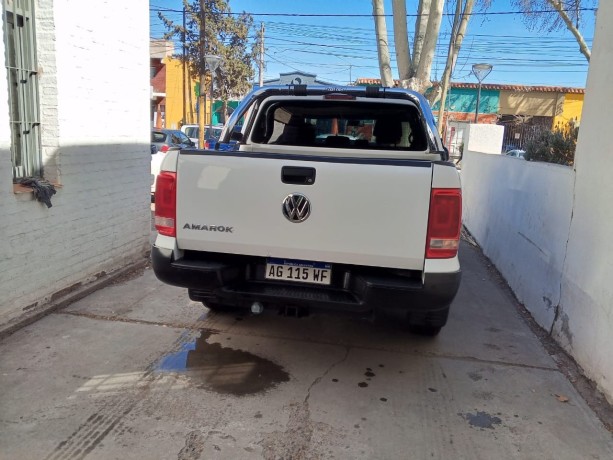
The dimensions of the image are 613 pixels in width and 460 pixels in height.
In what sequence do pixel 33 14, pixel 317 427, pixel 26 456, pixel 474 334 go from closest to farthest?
1. pixel 26 456
2. pixel 317 427
3. pixel 33 14
4. pixel 474 334

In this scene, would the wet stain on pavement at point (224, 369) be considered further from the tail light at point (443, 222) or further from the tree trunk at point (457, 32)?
the tree trunk at point (457, 32)

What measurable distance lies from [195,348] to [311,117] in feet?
9.00

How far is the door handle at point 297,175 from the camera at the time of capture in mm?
3086

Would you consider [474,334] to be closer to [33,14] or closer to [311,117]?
[311,117]

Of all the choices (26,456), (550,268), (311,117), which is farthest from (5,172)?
(550,268)

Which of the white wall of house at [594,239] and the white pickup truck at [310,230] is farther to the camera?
the white wall of house at [594,239]

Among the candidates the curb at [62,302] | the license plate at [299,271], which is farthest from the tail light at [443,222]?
the curb at [62,302]

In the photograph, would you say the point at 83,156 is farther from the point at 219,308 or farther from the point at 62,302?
the point at 219,308

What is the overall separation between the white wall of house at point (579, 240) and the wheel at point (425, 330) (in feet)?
3.39

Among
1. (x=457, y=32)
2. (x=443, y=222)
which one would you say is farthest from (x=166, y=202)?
(x=457, y=32)

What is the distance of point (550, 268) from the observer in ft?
15.2

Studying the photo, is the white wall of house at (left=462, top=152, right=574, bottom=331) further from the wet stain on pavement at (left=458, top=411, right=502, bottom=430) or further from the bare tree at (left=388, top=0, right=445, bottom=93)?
the bare tree at (left=388, top=0, right=445, bottom=93)

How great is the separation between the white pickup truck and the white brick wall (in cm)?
151

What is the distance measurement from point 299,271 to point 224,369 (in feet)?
3.17
